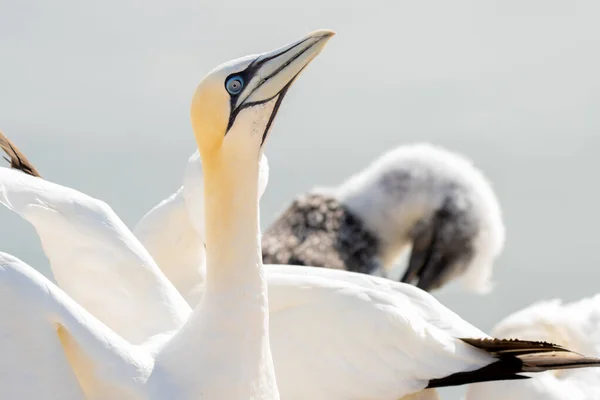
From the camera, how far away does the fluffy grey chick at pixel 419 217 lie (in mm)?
9133

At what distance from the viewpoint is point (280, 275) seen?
5.13 m

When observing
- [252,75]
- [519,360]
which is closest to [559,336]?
[519,360]

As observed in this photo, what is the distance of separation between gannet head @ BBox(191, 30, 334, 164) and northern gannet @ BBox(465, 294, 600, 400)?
5.71ft

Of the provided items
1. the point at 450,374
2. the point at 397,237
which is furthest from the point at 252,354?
the point at 397,237

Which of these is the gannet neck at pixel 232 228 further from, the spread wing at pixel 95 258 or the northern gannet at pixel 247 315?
the spread wing at pixel 95 258

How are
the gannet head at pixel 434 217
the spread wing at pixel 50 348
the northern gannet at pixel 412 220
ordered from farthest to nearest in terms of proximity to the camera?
the gannet head at pixel 434 217
the northern gannet at pixel 412 220
the spread wing at pixel 50 348

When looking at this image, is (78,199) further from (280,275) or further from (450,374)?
(450,374)

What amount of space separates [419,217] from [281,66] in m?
5.60

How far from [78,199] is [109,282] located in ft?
1.12

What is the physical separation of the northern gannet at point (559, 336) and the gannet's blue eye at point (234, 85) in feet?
6.08

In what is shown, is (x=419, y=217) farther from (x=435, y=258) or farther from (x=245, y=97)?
(x=245, y=97)

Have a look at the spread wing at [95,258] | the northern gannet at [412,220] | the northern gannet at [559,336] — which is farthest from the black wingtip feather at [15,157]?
the northern gannet at [412,220]

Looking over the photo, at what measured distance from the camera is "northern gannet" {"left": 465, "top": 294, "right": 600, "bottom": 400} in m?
5.21

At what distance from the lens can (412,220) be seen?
9.42m
